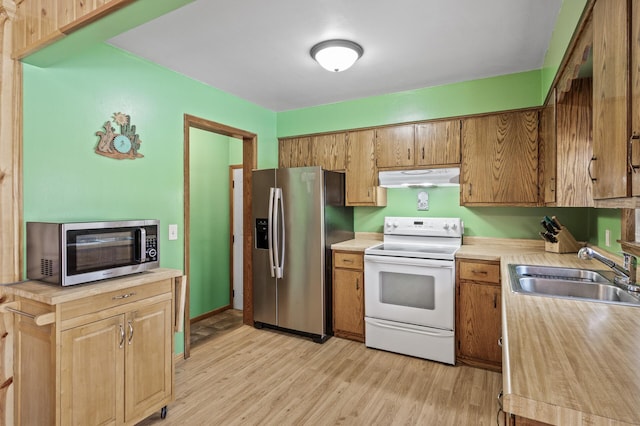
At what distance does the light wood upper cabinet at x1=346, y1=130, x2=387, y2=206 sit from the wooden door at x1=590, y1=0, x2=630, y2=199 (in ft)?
7.57

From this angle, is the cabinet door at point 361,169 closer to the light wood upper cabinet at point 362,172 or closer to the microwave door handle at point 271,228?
the light wood upper cabinet at point 362,172

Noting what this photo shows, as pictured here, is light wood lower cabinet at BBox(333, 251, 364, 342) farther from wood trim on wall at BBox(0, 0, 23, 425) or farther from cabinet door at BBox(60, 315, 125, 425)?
wood trim on wall at BBox(0, 0, 23, 425)

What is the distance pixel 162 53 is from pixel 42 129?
102 cm

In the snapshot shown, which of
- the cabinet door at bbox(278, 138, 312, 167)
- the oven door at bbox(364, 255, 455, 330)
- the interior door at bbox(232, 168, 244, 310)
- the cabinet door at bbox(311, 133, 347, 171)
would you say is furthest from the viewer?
the interior door at bbox(232, 168, 244, 310)

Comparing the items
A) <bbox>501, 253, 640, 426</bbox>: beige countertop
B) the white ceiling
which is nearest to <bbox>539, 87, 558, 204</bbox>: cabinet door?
the white ceiling

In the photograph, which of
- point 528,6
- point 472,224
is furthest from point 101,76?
point 472,224

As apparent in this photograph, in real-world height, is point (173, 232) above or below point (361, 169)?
below

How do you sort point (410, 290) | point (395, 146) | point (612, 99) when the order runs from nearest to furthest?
point (612, 99) < point (410, 290) < point (395, 146)

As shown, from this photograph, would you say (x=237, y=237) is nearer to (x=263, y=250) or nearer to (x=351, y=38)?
(x=263, y=250)

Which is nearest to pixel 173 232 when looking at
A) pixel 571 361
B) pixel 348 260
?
pixel 348 260

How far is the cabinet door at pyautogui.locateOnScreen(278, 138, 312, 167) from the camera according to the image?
4.00 metres

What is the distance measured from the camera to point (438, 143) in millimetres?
3270

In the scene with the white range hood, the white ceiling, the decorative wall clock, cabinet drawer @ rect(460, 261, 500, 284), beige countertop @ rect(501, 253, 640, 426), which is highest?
the white ceiling

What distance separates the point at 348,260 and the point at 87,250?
7.19 feet
